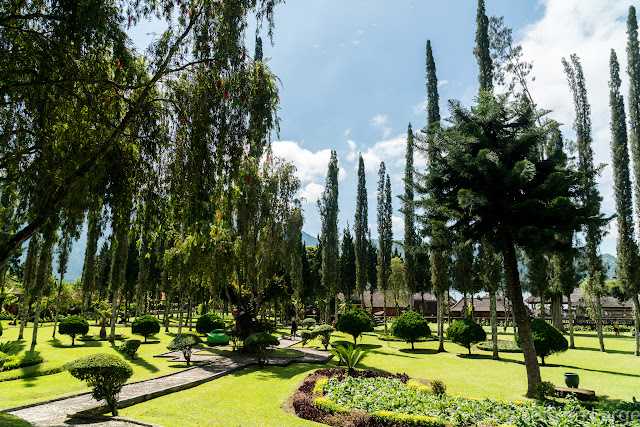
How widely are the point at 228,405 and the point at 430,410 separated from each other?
545 cm

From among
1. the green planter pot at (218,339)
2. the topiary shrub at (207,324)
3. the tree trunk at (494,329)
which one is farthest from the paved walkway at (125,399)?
the tree trunk at (494,329)

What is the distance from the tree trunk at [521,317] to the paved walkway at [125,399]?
983 centimetres

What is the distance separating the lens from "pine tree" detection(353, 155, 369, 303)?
41.0m

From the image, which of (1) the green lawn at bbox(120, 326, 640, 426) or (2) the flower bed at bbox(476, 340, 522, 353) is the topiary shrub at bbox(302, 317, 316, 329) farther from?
(2) the flower bed at bbox(476, 340, 522, 353)

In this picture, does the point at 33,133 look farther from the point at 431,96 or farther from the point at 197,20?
the point at 431,96

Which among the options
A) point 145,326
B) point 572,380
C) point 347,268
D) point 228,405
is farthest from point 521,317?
point 347,268

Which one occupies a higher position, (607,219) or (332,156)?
(332,156)

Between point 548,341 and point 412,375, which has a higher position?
point 548,341

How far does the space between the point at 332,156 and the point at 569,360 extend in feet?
95.2

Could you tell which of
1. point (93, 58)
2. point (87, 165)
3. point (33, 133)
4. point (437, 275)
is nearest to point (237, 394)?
point (87, 165)

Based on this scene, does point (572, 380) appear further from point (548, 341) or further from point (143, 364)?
point (143, 364)

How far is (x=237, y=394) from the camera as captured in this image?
11484mm

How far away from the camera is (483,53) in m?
22.3

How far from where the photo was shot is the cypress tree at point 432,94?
93.9ft
